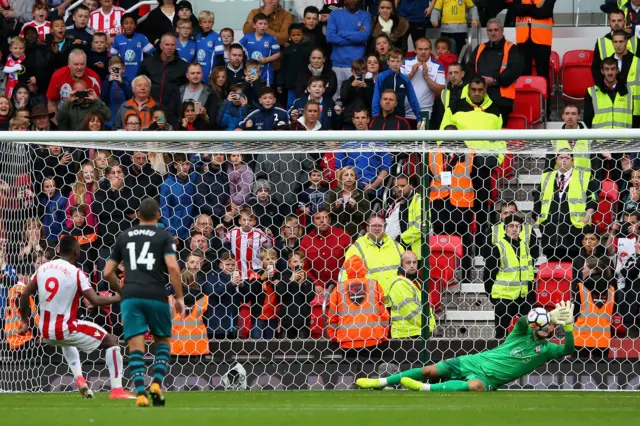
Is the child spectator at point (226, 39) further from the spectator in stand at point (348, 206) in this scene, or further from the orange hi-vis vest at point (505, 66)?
the spectator in stand at point (348, 206)

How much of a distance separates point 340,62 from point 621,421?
7.94 m

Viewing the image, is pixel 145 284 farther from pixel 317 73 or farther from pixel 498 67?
pixel 498 67

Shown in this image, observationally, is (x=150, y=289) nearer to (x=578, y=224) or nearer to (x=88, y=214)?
(x=88, y=214)

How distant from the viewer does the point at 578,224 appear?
11.5 metres

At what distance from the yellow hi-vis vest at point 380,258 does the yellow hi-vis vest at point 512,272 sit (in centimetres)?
95

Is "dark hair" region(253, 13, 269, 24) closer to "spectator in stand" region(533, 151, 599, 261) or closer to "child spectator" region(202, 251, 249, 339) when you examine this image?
"child spectator" region(202, 251, 249, 339)

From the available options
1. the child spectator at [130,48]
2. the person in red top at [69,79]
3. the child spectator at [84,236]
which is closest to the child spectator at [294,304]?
the child spectator at [84,236]

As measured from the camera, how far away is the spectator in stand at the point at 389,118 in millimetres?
13305

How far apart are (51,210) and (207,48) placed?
14.1 ft

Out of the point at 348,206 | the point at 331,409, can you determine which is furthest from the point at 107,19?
the point at 331,409

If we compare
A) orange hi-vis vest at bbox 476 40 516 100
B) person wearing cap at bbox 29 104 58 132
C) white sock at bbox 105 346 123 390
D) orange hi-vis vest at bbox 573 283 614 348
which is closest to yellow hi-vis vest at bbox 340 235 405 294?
orange hi-vis vest at bbox 573 283 614 348

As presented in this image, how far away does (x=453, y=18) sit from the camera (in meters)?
15.5

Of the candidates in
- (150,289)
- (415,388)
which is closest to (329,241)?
(415,388)

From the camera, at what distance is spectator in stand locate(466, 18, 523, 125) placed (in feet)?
46.8
